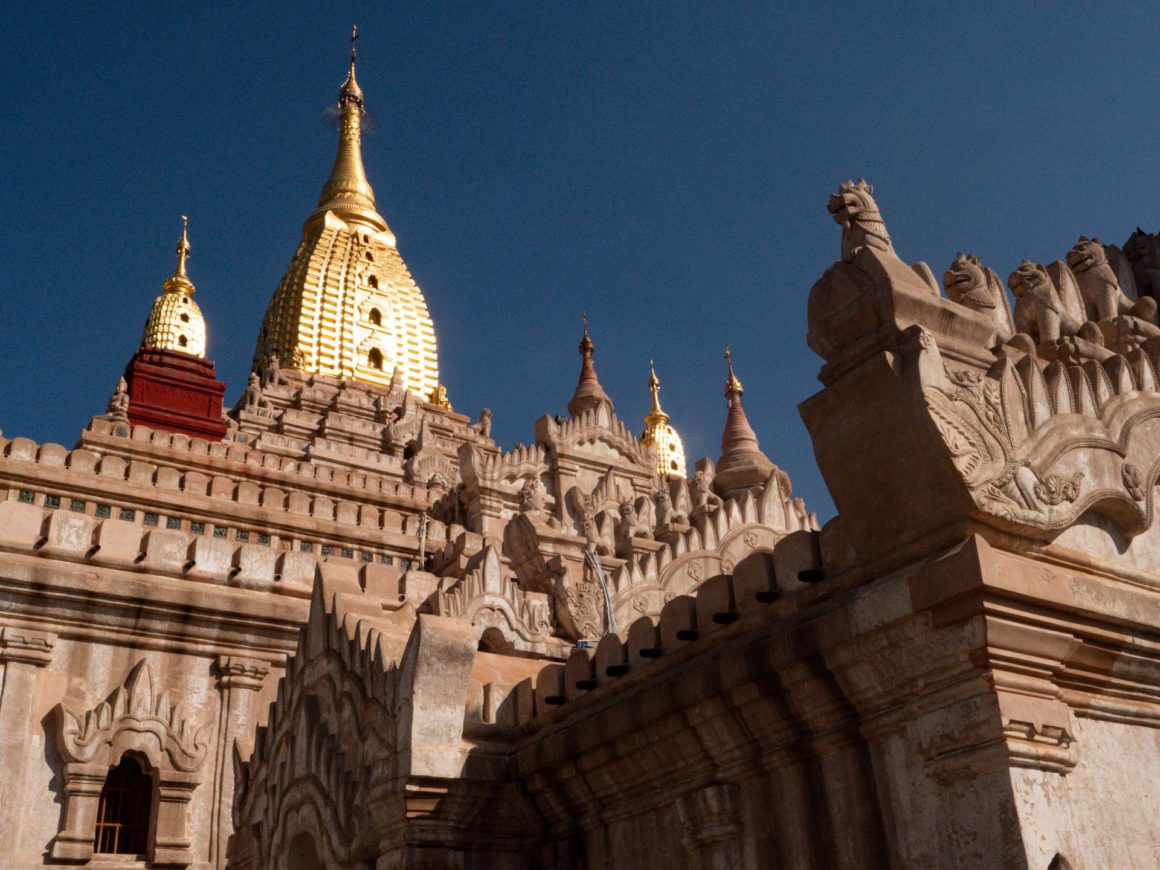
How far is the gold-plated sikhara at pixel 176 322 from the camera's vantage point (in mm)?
54438

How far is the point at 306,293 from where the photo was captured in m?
64.0

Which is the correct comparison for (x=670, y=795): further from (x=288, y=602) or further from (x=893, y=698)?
(x=288, y=602)

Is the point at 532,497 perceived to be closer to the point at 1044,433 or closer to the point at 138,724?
the point at 138,724

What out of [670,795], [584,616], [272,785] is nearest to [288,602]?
[584,616]

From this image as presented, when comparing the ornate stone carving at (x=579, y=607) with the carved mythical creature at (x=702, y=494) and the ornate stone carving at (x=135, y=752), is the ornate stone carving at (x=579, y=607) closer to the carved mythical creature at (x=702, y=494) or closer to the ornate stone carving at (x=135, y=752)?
the ornate stone carving at (x=135, y=752)

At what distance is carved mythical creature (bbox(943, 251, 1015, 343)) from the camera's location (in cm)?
831

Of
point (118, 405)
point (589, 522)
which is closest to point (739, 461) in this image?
point (589, 522)

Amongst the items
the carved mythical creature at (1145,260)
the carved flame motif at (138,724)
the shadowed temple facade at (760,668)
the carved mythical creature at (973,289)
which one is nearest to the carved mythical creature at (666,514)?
the shadowed temple facade at (760,668)

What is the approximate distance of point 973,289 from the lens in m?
8.37

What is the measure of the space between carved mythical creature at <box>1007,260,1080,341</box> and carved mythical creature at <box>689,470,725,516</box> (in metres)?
21.5

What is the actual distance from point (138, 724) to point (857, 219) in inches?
439

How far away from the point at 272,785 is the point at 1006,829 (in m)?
7.50

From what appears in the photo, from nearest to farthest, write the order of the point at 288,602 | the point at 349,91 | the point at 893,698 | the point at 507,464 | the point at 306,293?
the point at 893,698, the point at 288,602, the point at 507,464, the point at 306,293, the point at 349,91

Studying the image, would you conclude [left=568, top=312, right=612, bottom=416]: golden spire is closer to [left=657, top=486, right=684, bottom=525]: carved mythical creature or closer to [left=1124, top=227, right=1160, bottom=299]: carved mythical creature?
[left=657, top=486, right=684, bottom=525]: carved mythical creature
